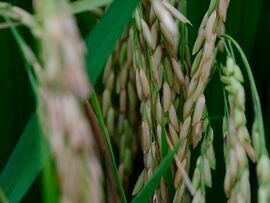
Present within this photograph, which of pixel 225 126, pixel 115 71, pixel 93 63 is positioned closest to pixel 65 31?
pixel 93 63

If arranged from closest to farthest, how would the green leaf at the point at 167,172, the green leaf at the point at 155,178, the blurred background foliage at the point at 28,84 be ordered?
1. the green leaf at the point at 155,178
2. the green leaf at the point at 167,172
3. the blurred background foliage at the point at 28,84

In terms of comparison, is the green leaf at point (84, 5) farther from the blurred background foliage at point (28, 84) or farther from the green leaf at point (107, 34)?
the blurred background foliage at point (28, 84)

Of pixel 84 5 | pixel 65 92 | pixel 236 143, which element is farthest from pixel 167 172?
pixel 65 92

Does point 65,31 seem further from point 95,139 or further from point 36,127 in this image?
point 95,139

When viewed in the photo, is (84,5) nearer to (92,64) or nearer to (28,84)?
(92,64)

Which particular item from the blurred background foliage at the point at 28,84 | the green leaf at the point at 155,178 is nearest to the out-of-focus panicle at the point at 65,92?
the green leaf at the point at 155,178

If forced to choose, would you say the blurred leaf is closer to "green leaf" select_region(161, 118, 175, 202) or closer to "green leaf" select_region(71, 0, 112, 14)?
"green leaf" select_region(161, 118, 175, 202)
